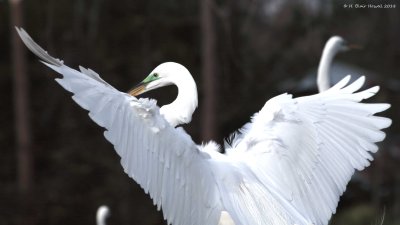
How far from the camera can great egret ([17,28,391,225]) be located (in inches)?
163

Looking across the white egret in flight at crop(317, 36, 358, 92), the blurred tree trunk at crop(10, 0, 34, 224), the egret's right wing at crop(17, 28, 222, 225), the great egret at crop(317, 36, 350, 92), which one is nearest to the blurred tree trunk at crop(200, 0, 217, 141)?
the blurred tree trunk at crop(10, 0, 34, 224)

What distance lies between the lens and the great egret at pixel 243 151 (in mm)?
4133

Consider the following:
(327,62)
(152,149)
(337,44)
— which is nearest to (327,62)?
(327,62)

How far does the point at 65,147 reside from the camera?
50.5ft

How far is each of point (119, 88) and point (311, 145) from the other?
433 inches

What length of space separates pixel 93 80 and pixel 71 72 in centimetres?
14

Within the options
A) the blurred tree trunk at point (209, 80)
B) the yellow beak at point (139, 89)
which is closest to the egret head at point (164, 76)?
the yellow beak at point (139, 89)

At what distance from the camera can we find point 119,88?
15797 mm

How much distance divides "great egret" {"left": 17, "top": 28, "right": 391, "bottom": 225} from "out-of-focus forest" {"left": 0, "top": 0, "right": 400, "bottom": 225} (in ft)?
25.5

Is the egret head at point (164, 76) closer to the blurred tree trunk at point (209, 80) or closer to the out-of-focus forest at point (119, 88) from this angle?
the out-of-focus forest at point (119, 88)

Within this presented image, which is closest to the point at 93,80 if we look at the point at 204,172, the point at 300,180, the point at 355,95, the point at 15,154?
the point at 204,172

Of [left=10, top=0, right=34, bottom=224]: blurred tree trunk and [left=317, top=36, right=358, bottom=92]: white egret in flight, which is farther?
[left=10, top=0, right=34, bottom=224]: blurred tree trunk

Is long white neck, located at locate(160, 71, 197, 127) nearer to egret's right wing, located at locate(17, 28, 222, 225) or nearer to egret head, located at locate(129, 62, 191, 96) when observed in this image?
egret head, located at locate(129, 62, 191, 96)

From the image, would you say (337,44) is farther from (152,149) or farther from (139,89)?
(152,149)
